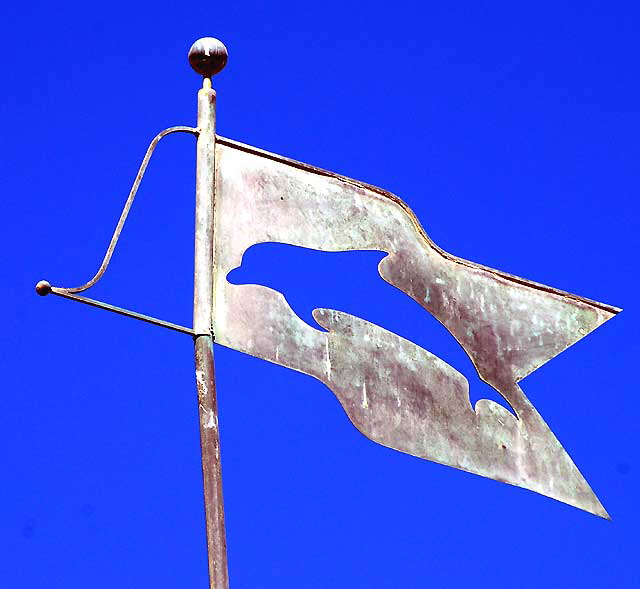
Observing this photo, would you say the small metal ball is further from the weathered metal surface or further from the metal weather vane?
the weathered metal surface

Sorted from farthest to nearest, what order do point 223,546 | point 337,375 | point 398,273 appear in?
point 398,273, point 337,375, point 223,546

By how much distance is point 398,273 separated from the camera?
6391mm

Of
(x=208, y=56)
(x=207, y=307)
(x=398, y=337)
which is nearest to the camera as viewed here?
(x=207, y=307)

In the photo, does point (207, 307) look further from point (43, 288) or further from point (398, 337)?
point (398, 337)

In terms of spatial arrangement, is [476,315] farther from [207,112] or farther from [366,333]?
[207,112]

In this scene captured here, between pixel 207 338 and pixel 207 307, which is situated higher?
pixel 207 307

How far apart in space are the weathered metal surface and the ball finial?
0.27 meters

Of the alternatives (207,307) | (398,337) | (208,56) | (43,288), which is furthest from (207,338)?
(208,56)

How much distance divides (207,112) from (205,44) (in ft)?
0.87

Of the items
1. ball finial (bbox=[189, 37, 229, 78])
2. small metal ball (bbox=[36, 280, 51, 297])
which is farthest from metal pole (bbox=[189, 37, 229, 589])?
small metal ball (bbox=[36, 280, 51, 297])

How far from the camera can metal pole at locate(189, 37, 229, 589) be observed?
551 centimetres

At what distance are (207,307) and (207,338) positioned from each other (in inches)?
4.3

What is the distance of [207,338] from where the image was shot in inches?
223

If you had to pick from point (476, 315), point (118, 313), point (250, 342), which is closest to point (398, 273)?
point (476, 315)
